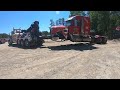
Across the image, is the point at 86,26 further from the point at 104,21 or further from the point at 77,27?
the point at 104,21

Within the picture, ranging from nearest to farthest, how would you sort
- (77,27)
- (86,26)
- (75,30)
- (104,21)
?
(75,30), (77,27), (86,26), (104,21)

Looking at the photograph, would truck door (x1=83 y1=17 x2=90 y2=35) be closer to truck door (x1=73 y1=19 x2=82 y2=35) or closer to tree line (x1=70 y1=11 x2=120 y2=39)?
truck door (x1=73 y1=19 x2=82 y2=35)

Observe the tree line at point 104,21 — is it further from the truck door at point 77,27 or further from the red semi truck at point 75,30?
the truck door at point 77,27

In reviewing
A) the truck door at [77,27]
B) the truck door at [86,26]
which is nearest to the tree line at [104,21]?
the truck door at [86,26]

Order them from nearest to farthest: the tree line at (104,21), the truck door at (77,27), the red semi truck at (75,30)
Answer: the red semi truck at (75,30) < the truck door at (77,27) < the tree line at (104,21)

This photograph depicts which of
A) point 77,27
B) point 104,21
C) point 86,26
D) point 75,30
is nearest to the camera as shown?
point 75,30

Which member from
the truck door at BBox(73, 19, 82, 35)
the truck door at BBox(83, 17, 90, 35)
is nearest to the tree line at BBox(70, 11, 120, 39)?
the truck door at BBox(83, 17, 90, 35)

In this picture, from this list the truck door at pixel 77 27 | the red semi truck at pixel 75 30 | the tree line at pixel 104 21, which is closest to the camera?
the red semi truck at pixel 75 30

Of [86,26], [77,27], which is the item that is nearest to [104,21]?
[86,26]

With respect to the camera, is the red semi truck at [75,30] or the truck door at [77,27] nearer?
the red semi truck at [75,30]
